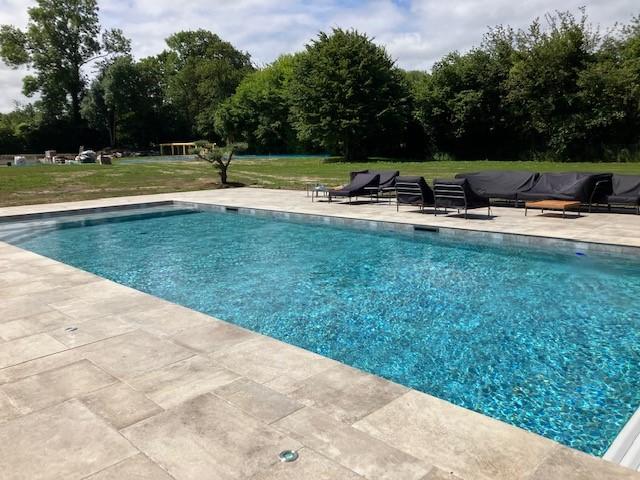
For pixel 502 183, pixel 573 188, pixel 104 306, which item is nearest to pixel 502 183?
pixel 502 183

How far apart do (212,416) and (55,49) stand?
56521 mm

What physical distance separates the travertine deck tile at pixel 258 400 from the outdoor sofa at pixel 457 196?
829cm

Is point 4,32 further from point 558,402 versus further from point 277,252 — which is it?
point 558,402

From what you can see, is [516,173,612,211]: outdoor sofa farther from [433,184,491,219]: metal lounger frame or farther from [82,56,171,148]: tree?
[82,56,171,148]: tree

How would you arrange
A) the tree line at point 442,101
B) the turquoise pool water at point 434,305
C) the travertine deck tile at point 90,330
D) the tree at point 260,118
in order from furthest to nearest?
1. the tree at point 260,118
2. the tree line at point 442,101
3. the travertine deck tile at point 90,330
4. the turquoise pool water at point 434,305

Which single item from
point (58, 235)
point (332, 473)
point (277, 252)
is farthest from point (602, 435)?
point (58, 235)

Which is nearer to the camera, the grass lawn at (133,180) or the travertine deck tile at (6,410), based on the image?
the travertine deck tile at (6,410)

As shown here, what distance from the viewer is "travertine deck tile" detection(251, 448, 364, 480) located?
2412 millimetres

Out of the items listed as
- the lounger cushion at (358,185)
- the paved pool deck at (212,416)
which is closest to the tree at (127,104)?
the lounger cushion at (358,185)

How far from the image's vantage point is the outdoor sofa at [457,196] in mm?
10789

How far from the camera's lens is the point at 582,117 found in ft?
92.6

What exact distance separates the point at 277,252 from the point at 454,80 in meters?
27.3

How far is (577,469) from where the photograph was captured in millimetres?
2449

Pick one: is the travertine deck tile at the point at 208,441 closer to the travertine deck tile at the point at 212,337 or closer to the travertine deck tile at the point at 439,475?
the travertine deck tile at the point at 439,475
